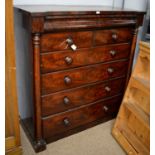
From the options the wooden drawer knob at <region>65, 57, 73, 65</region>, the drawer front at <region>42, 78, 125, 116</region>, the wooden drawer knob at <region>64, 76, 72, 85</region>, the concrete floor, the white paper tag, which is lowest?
the concrete floor

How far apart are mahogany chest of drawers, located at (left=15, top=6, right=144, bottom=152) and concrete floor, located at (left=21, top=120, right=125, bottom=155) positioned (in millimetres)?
62

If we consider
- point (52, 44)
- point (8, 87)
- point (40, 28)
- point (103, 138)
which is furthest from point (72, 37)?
point (103, 138)

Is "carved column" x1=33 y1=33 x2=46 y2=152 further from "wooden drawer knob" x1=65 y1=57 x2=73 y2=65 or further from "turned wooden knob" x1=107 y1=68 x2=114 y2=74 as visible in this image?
"turned wooden knob" x1=107 y1=68 x2=114 y2=74

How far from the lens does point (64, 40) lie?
139cm

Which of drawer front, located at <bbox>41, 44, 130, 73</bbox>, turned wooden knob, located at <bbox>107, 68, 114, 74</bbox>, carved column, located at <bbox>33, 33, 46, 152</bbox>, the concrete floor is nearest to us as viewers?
carved column, located at <bbox>33, 33, 46, 152</bbox>

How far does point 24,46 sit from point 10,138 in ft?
2.49

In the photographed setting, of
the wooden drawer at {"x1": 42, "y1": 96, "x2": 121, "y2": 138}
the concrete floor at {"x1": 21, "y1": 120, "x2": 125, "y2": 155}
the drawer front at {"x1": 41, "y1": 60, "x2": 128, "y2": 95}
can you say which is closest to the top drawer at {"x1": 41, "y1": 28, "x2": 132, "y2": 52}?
the drawer front at {"x1": 41, "y1": 60, "x2": 128, "y2": 95}

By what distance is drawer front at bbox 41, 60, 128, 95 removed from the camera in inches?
56.9

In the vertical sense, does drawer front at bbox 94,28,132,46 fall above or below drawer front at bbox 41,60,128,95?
above

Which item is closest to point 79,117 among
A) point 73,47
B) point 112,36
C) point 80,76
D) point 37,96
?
point 80,76

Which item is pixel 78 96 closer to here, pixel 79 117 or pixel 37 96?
pixel 79 117

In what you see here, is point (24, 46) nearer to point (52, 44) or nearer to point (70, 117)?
point (52, 44)

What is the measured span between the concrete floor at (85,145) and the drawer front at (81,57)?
0.70 metres

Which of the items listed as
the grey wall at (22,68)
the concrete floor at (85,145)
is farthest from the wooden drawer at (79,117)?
the grey wall at (22,68)
